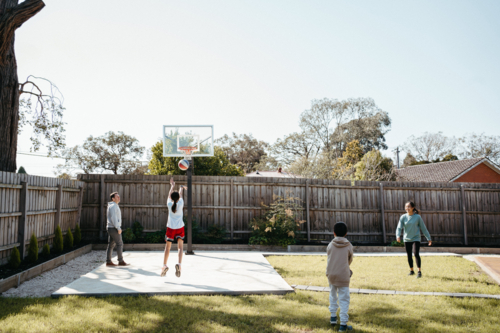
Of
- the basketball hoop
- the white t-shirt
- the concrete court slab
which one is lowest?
the concrete court slab

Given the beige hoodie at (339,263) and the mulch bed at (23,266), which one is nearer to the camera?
the beige hoodie at (339,263)

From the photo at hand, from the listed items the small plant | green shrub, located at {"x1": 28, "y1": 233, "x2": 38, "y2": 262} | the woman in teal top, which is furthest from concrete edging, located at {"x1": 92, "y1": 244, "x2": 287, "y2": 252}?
the woman in teal top

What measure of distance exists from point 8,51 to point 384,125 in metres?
42.5

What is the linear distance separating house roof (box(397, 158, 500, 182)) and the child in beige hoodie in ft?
80.1

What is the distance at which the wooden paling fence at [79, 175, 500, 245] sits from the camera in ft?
40.1

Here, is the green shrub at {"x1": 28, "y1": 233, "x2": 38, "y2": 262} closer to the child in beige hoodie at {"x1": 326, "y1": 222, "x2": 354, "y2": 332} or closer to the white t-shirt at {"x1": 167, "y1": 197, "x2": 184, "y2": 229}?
the white t-shirt at {"x1": 167, "y1": 197, "x2": 184, "y2": 229}

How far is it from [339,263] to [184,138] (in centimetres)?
828

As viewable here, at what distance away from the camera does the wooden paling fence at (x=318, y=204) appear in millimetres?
12227

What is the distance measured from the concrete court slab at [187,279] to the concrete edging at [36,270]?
1092 millimetres

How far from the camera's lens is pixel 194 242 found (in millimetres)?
11820

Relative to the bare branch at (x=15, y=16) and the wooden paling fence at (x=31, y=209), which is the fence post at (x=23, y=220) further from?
the bare branch at (x=15, y=16)

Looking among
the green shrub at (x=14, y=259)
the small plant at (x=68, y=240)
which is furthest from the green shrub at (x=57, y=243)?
the green shrub at (x=14, y=259)

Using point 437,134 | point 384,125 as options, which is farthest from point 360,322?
point 437,134

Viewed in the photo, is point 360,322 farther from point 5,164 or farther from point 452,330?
point 5,164
